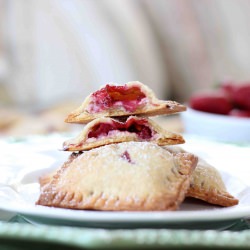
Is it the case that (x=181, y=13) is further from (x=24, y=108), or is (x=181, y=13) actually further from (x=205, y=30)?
(x=24, y=108)

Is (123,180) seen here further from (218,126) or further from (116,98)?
(218,126)

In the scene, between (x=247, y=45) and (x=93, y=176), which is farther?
(x=247, y=45)

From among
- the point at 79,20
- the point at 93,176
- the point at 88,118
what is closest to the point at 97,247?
the point at 93,176

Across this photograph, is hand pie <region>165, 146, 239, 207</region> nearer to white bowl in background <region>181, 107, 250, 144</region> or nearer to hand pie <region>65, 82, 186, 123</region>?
hand pie <region>65, 82, 186, 123</region>

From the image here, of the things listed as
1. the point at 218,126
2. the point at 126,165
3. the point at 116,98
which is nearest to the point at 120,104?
the point at 116,98

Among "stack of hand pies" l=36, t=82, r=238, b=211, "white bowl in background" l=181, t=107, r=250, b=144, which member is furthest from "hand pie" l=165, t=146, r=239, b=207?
"white bowl in background" l=181, t=107, r=250, b=144
